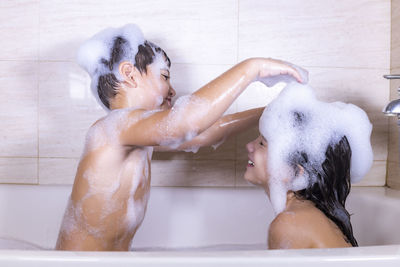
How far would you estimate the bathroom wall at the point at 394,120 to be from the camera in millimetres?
1521

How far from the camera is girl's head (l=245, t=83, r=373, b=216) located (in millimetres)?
984

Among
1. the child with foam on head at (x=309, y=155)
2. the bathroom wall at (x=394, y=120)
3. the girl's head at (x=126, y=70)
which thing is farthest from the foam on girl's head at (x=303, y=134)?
the bathroom wall at (x=394, y=120)

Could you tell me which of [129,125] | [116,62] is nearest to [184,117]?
[129,125]

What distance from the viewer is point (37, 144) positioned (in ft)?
5.08

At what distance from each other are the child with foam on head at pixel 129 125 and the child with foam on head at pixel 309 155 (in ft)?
0.37

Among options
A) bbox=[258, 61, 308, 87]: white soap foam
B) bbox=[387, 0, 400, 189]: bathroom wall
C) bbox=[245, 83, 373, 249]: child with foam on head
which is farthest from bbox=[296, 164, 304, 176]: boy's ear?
bbox=[387, 0, 400, 189]: bathroom wall

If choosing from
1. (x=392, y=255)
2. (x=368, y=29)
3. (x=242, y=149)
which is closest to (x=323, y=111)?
(x=392, y=255)

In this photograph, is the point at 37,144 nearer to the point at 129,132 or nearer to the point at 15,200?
the point at 15,200

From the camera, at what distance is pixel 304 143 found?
1.01 metres

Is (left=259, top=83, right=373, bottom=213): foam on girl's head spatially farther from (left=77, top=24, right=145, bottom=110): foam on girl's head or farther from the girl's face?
(left=77, top=24, right=145, bottom=110): foam on girl's head

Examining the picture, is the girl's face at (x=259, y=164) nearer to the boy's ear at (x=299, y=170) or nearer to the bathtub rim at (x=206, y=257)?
the boy's ear at (x=299, y=170)

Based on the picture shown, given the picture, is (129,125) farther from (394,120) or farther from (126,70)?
(394,120)

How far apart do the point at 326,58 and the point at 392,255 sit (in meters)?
1.03

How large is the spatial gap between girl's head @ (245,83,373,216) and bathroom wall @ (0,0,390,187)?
1.66ft
